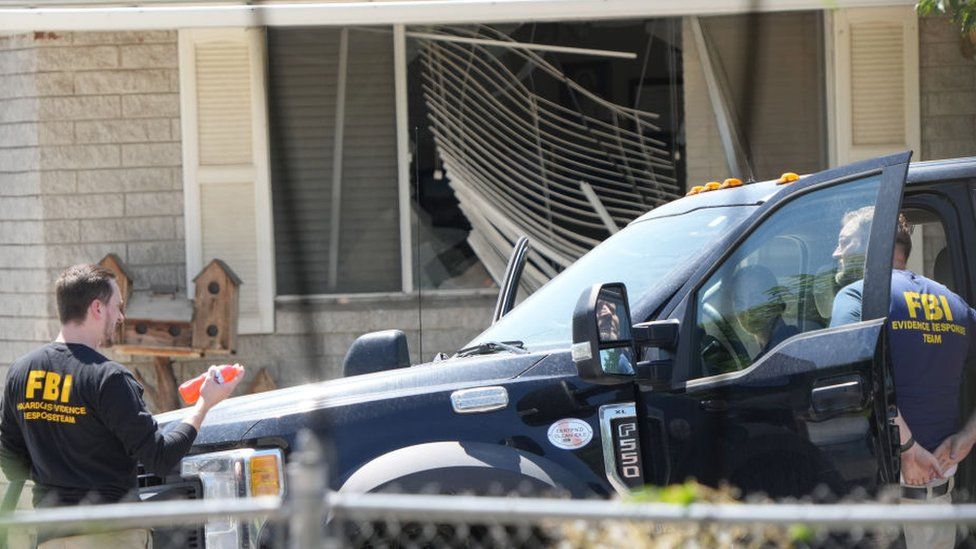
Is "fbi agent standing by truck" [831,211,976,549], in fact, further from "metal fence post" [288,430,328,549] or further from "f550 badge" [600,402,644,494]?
"metal fence post" [288,430,328,549]

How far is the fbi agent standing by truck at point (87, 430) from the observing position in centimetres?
431

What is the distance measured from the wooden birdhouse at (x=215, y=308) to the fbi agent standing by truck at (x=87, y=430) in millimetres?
4752

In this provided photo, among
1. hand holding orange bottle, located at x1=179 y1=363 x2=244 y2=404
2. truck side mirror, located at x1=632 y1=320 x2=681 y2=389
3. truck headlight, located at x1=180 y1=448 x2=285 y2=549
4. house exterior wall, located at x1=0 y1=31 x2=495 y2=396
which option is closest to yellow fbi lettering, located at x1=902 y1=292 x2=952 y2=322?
truck side mirror, located at x1=632 y1=320 x2=681 y2=389

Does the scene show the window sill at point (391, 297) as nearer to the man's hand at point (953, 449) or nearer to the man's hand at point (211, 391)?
the man's hand at point (211, 391)

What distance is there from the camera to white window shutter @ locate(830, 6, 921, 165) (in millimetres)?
9555

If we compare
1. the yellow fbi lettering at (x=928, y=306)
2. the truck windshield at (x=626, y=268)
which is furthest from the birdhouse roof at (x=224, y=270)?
the yellow fbi lettering at (x=928, y=306)

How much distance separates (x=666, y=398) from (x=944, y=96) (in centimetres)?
614

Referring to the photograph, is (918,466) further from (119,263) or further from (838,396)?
(119,263)

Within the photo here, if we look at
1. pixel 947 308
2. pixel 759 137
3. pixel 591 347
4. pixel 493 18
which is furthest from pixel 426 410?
pixel 759 137

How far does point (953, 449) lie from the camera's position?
4.41 m

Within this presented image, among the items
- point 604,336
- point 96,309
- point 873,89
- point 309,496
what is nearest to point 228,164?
point 873,89

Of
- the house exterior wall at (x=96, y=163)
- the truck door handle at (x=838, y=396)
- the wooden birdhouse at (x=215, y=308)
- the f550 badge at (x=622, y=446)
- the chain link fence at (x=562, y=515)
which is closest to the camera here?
the chain link fence at (x=562, y=515)

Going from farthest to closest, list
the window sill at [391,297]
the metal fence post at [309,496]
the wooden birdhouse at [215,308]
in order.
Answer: the window sill at [391,297], the wooden birdhouse at [215,308], the metal fence post at [309,496]

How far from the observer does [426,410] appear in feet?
14.1
